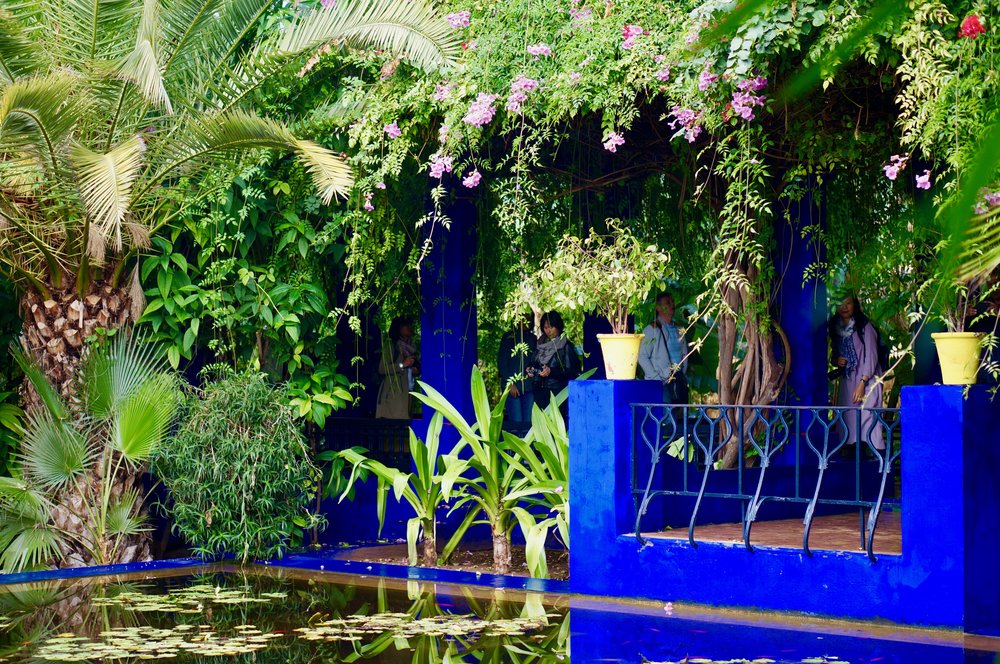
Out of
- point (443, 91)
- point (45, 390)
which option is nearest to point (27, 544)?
point (45, 390)

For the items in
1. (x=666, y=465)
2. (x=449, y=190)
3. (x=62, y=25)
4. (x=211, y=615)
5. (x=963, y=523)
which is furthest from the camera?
(x=449, y=190)

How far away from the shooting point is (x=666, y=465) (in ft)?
26.2

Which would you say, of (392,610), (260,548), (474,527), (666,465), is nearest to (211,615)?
(392,610)

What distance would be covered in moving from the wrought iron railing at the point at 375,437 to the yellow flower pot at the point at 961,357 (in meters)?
5.31

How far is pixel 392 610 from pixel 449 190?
12.5ft

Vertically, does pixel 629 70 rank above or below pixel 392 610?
above

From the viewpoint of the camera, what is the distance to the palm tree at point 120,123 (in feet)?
27.4

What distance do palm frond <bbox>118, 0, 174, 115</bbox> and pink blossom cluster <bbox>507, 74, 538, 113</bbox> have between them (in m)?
2.14

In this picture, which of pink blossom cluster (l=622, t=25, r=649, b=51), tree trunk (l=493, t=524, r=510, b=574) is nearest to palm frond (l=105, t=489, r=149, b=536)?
tree trunk (l=493, t=524, r=510, b=574)

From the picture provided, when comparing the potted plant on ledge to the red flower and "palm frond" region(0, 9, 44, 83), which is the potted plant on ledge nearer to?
the red flower

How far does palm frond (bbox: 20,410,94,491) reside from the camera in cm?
895

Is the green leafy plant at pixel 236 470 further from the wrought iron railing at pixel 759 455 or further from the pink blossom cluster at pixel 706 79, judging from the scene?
the pink blossom cluster at pixel 706 79

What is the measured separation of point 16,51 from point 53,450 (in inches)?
110

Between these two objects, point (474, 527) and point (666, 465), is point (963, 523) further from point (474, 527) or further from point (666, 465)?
point (474, 527)
